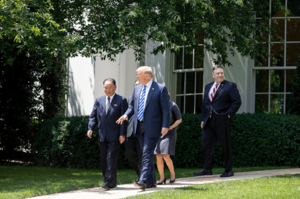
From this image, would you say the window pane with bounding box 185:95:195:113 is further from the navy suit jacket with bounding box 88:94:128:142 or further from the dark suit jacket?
the navy suit jacket with bounding box 88:94:128:142

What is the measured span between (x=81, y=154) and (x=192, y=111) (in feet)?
12.6

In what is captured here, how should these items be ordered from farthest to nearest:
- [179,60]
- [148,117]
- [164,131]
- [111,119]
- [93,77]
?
[93,77]
[179,60]
[111,119]
[148,117]
[164,131]

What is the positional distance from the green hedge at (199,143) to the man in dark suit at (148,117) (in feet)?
12.7

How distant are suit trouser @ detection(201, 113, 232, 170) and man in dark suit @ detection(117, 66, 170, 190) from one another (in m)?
1.91

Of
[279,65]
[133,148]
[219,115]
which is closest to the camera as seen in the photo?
[133,148]

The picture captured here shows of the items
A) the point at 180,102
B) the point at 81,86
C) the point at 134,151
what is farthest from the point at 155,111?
the point at 81,86

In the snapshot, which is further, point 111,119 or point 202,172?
point 202,172

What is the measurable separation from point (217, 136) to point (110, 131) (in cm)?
242

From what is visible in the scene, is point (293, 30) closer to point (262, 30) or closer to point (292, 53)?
point (292, 53)

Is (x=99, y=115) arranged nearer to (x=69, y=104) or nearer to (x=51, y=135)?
(x=51, y=135)

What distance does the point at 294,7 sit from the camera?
12305 mm

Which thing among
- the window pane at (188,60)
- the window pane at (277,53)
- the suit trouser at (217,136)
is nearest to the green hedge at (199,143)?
the suit trouser at (217,136)

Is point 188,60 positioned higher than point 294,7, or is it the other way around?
point 294,7

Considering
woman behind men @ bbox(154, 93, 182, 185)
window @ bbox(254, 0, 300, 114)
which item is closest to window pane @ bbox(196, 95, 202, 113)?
window @ bbox(254, 0, 300, 114)
